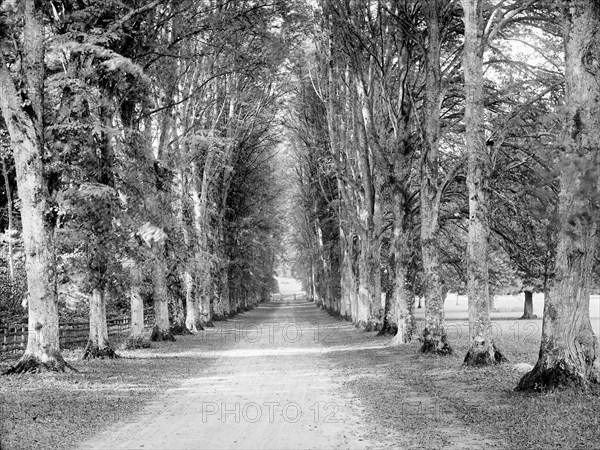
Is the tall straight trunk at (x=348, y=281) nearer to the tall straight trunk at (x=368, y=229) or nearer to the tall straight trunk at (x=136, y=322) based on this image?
the tall straight trunk at (x=368, y=229)

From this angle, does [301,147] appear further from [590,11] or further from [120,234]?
[590,11]

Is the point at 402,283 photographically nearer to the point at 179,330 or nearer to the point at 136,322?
the point at 136,322

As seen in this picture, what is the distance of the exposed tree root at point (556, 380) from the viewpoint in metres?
9.88

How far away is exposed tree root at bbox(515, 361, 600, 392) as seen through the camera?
9.88m

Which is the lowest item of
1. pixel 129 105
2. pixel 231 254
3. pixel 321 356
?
pixel 321 356

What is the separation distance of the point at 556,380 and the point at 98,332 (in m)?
12.3

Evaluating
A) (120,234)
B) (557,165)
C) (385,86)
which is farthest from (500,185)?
(557,165)

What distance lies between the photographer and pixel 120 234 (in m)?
17.7

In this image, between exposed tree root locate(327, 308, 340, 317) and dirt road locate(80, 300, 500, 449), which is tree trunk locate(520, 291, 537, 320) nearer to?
exposed tree root locate(327, 308, 340, 317)

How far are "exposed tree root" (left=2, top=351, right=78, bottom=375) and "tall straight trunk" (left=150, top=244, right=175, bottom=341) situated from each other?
10.4 m

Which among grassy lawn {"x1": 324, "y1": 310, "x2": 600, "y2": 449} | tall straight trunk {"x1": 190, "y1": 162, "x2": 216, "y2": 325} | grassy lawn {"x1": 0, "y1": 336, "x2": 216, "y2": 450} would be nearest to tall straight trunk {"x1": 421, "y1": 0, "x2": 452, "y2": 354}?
grassy lawn {"x1": 324, "y1": 310, "x2": 600, "y2": 449}

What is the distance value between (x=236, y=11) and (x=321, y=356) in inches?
414

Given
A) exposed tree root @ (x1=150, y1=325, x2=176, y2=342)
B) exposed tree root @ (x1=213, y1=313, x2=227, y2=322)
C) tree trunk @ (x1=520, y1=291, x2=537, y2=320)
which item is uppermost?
exposed tree root @ (x1=150, y1=325, x2=176, y2=342)

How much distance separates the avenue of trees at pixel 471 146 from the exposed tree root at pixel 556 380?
0.02m
